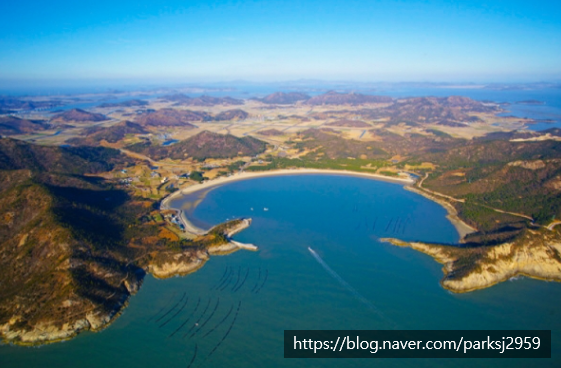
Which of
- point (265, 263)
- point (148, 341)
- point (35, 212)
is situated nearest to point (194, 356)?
point (148, 341)

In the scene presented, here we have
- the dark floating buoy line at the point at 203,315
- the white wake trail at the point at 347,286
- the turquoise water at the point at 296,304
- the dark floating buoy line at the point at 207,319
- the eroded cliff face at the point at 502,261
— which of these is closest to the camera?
the turquoise water at the point at 296,304

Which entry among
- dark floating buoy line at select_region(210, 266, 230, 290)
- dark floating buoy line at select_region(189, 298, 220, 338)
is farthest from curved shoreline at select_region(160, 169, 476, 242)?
dark floating buoy line at select_region(189, 298, 220, 338)

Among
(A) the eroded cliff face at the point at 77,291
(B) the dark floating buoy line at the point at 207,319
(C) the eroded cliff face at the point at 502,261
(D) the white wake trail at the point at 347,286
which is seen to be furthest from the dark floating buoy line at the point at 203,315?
(C) the eroded cliff face at the point at 502,261

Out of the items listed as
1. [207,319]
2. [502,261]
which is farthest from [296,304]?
[502,261]

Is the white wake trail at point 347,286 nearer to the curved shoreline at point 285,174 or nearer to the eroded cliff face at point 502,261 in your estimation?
the eroded cliff face at point 502,261

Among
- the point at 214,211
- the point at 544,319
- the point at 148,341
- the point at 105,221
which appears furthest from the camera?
the point at 214,211

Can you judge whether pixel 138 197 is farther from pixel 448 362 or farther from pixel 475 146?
pixel 475 146

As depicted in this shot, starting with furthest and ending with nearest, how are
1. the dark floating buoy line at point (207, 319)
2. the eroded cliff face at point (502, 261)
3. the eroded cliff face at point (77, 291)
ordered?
the eroded cliff face at point (502, 261) < the dark floating buoy line at point (207, 319) < the eroded cliff face at point (77, 291)

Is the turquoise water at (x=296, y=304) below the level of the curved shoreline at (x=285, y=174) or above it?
below
